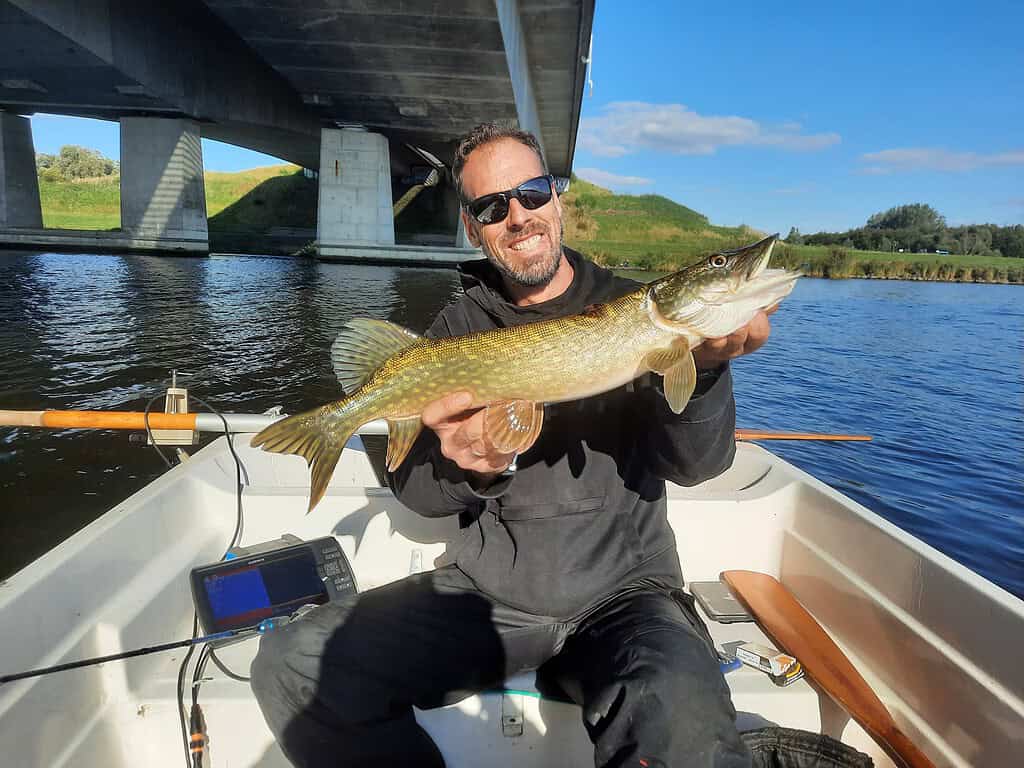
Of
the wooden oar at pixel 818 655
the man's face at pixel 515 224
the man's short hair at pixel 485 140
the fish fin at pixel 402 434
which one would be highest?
the man's short hair at pixel 485 140

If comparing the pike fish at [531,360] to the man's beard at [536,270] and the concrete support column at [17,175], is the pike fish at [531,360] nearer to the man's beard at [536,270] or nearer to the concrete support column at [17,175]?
the man's beard at [536,270]

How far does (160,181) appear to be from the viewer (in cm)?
2541

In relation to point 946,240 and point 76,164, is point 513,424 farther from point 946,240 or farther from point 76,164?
point 76,164

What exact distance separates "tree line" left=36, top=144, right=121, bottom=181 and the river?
56349mm

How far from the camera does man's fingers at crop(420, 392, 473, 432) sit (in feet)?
7.57

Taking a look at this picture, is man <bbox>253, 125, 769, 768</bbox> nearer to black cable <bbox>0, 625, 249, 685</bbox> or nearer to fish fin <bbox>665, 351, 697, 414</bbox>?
fish fin <bbox>665, 351, 697, 414</bbox>

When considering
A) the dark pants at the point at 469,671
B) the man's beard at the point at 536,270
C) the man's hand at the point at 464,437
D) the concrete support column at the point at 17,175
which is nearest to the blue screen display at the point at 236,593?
the dark pants at the point at 469,671

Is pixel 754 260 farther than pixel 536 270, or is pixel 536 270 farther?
pixel 536 270

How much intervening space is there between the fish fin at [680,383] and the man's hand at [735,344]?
118mm

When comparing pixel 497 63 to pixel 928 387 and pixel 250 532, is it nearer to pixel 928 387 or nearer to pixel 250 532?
pixel 928 387

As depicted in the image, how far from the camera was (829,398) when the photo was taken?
440 inches

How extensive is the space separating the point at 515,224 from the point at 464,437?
1.04 m

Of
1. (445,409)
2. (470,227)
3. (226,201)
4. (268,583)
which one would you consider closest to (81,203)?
(226,201)

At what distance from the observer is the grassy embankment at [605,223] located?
38.8 meters
